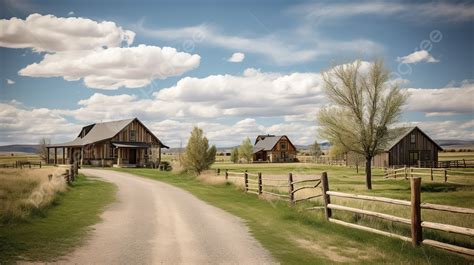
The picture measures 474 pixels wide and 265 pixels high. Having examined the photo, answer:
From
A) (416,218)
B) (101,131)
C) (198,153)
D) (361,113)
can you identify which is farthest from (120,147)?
(416,218)

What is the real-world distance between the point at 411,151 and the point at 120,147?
44.0 m

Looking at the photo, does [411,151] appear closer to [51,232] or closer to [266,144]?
[266,144]

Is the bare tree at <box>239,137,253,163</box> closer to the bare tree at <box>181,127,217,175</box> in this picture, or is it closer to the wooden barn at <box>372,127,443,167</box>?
the wooden barn at <box>372,127,443,167</box>

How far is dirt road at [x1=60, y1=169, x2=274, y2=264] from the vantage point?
8586 millimetres

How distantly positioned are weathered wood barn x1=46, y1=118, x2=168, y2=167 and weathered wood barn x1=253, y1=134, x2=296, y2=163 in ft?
125

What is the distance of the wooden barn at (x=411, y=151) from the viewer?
2282 inches

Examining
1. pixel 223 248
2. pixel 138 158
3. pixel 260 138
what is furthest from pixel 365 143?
pixel 260 138

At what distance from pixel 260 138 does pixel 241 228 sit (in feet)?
309

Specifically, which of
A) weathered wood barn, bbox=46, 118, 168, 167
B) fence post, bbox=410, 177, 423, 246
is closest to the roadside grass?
fence post, bbox=410, 177, 423, 246

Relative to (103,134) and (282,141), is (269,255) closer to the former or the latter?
(103,134)

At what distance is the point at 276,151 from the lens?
3725 inches

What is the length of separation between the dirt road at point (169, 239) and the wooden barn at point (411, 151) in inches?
1895

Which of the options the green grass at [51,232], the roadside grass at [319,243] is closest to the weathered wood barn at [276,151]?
the roadside grass at [319,243]

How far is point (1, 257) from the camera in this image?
8328mm
